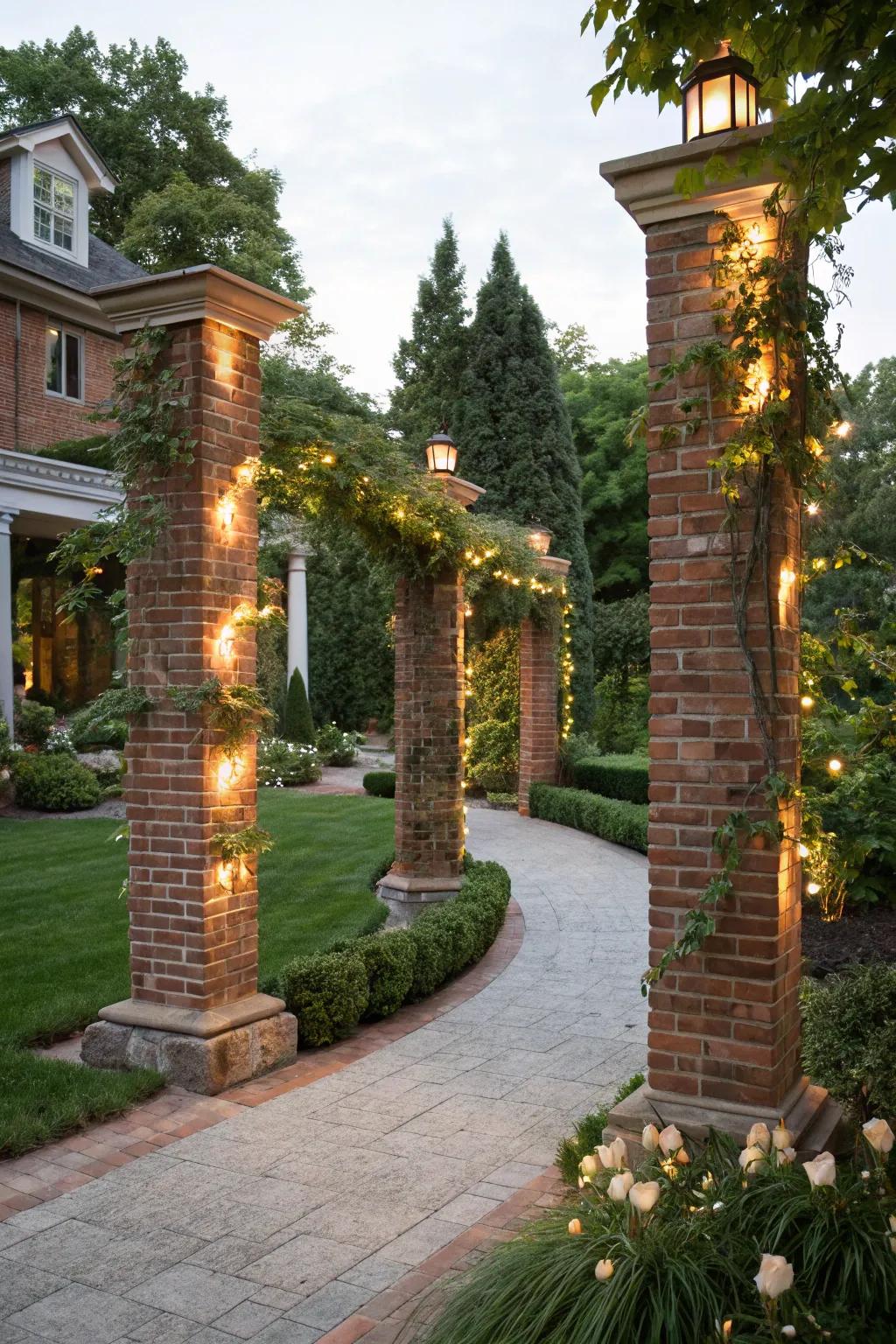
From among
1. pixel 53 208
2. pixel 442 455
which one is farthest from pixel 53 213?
pixel 442 455

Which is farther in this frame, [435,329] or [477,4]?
[435,329]

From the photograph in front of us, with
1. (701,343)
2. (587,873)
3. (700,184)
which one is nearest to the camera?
(700,184)

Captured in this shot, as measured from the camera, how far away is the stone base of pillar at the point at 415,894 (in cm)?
851

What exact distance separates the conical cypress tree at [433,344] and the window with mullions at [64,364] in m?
8.97

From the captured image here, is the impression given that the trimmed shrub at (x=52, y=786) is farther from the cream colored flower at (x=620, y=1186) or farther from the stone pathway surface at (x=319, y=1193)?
the cream colored flower at (x=620, y=1186)

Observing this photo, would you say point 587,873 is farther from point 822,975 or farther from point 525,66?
point 525,66

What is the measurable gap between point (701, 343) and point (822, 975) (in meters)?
4.13

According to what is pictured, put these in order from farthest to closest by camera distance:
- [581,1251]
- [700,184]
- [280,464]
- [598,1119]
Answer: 1. [280,464]
2. [598,1119]
3. [700,184]
4. [581,1251]

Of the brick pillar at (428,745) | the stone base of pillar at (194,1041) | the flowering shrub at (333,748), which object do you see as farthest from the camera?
the flowering shrub at (333,748)

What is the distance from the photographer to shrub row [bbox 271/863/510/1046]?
5.44 m

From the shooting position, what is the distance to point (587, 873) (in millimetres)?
10945

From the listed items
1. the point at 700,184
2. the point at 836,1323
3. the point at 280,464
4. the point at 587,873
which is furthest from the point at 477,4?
the point at 587,873

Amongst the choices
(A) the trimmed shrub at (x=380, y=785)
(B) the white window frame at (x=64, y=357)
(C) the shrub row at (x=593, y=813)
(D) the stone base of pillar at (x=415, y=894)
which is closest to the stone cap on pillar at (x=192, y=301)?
(D) the stone base of pillar at (x=415, y=894)

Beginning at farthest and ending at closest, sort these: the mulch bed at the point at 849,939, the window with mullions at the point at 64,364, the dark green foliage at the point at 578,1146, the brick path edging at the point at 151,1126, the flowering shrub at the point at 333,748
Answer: the flowering shrub at the point at 333,748 < the window with mullions at the point at 64,364 < the mulch bed at the point at 849,939 < the brick path edging at the point at 151,1126 < the dark green foliage at the point at 578,1146
